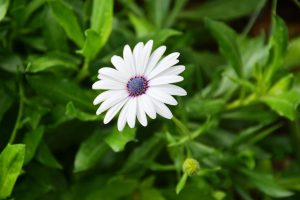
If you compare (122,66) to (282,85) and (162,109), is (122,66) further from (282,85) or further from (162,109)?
(282,85)

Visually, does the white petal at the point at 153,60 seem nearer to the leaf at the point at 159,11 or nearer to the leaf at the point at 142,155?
the leaf at the point at 142,155

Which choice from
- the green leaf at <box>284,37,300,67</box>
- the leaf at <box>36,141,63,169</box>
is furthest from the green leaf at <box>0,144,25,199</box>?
the green leaf at <box>284,37,300,67</box>

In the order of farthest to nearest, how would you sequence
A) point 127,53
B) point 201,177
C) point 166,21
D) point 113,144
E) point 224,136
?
point 166,21, point 224,136, point 201,177, point 113,144, point 127,53

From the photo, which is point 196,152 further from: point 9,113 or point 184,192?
point 9,113

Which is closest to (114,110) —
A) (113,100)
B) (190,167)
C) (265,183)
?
(113,100)

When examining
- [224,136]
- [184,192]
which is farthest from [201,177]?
[224,136]

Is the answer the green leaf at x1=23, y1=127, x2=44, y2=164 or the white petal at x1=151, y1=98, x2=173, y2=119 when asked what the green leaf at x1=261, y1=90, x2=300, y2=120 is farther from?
the green leaf at x1=23, y1=127, x2=44, y2=164

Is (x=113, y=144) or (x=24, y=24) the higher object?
(x=24, y=24)

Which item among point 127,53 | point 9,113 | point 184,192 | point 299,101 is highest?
point 127,53
